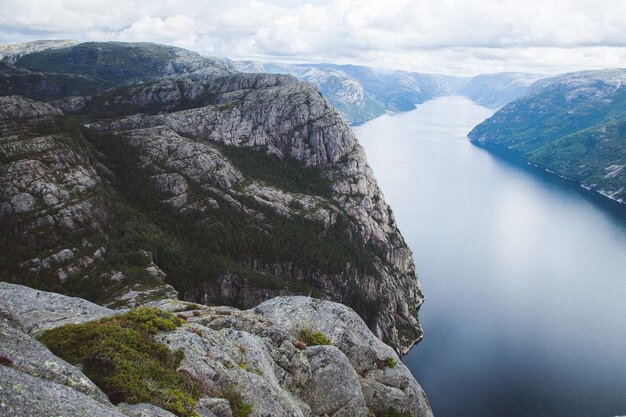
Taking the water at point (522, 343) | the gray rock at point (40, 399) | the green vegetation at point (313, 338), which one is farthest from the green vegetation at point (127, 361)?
the water at point (522, 343)

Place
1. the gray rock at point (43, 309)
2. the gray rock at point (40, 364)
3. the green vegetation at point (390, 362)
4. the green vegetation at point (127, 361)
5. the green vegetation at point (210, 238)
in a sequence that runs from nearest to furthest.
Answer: the gray rock at point (40, 364), the green vegetation at point (127, 361), the gray rock at point (43, 309), the green vegetation at point (390, 362), the green vegetation at point (210, 238)

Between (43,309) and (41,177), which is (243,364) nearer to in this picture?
(43,309)

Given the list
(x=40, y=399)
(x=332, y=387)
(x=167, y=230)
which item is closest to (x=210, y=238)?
(x=167, y=230)

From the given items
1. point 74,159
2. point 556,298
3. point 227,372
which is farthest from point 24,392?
point 556,298

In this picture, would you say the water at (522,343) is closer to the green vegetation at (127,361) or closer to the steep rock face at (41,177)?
the green vegetation at (127,361)

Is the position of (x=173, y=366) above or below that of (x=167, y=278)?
above

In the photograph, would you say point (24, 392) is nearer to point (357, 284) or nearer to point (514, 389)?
point (514, 389)

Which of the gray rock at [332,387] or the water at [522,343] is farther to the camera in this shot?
the water at [522,343]

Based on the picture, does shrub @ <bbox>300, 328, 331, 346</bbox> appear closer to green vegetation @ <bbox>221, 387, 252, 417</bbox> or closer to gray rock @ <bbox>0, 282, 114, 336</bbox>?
green vegetation @ <bbox>221, 387, 252, 417</bbox>
